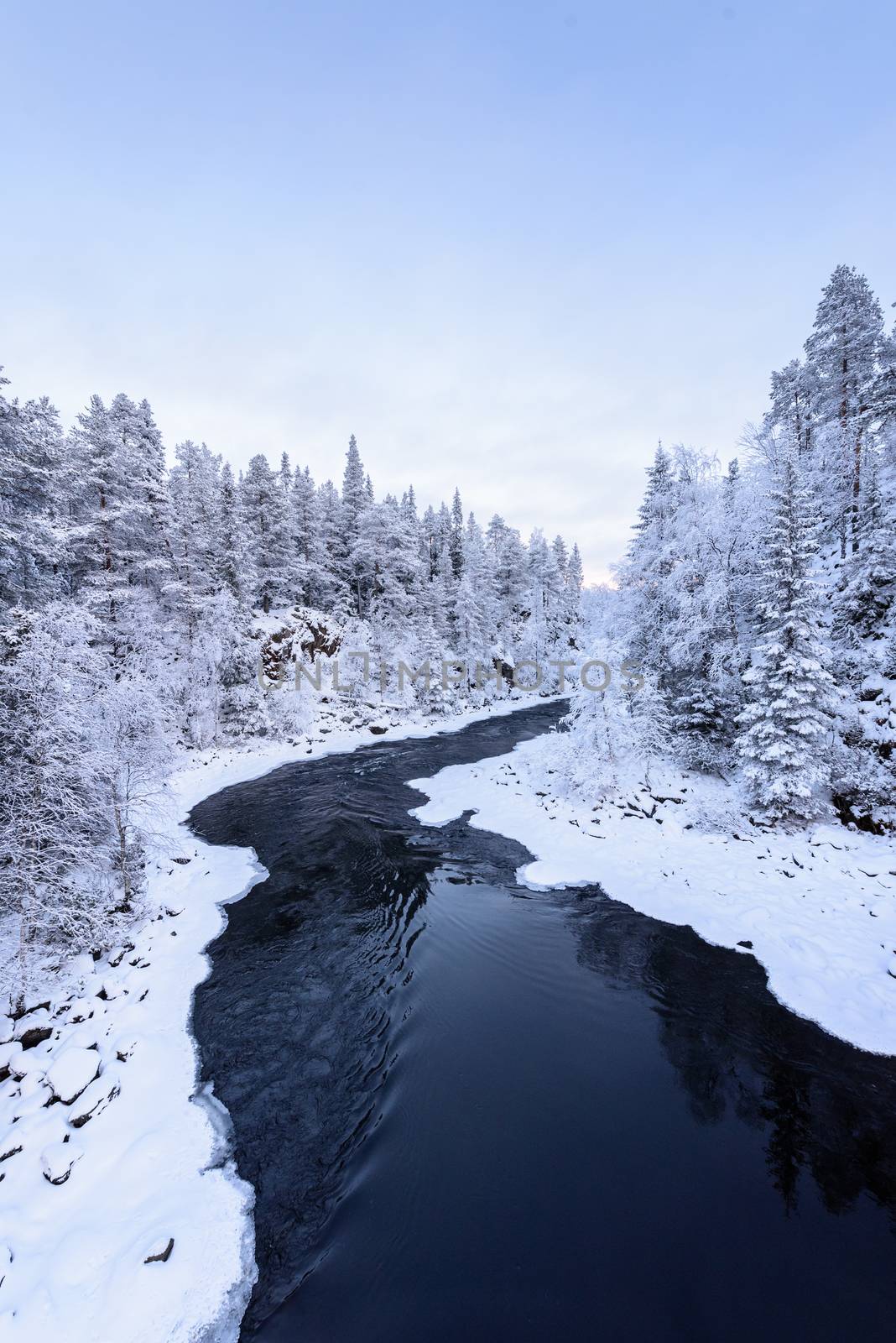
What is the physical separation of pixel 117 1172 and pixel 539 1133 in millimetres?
5916

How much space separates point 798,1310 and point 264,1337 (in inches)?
225

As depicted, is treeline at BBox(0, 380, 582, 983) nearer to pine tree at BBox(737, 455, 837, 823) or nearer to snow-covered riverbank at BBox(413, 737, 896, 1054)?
snow-covered riverbank at BBox(413, 737, 896, 1054)

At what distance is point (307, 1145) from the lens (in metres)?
7.20

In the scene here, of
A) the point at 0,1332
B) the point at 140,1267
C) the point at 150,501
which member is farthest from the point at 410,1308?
the point at 150,501

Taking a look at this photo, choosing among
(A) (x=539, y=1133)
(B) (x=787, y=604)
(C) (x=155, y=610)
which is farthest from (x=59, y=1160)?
(C) (x=155, y=610)

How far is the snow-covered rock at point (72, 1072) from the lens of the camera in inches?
293

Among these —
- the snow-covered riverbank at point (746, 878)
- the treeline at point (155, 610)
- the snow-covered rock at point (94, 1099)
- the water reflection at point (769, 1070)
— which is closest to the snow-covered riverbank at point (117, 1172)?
the snow-covered rock at point (94, 1099)

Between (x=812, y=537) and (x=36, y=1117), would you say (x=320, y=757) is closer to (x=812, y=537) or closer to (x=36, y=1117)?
(x=36, y=1117)

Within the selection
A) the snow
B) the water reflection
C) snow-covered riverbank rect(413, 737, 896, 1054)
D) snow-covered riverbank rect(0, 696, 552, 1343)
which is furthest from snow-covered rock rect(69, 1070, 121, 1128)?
snow-covered riverbank rect(413, 737, 896, 1054)

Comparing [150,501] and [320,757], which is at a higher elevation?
[150,501]

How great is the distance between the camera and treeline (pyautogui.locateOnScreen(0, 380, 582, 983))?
31.1 feet

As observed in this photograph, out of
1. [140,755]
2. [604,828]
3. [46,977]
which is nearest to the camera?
[46,977]

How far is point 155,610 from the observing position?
100 ft

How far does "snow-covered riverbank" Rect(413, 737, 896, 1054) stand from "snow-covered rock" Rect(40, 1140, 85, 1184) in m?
11.5
